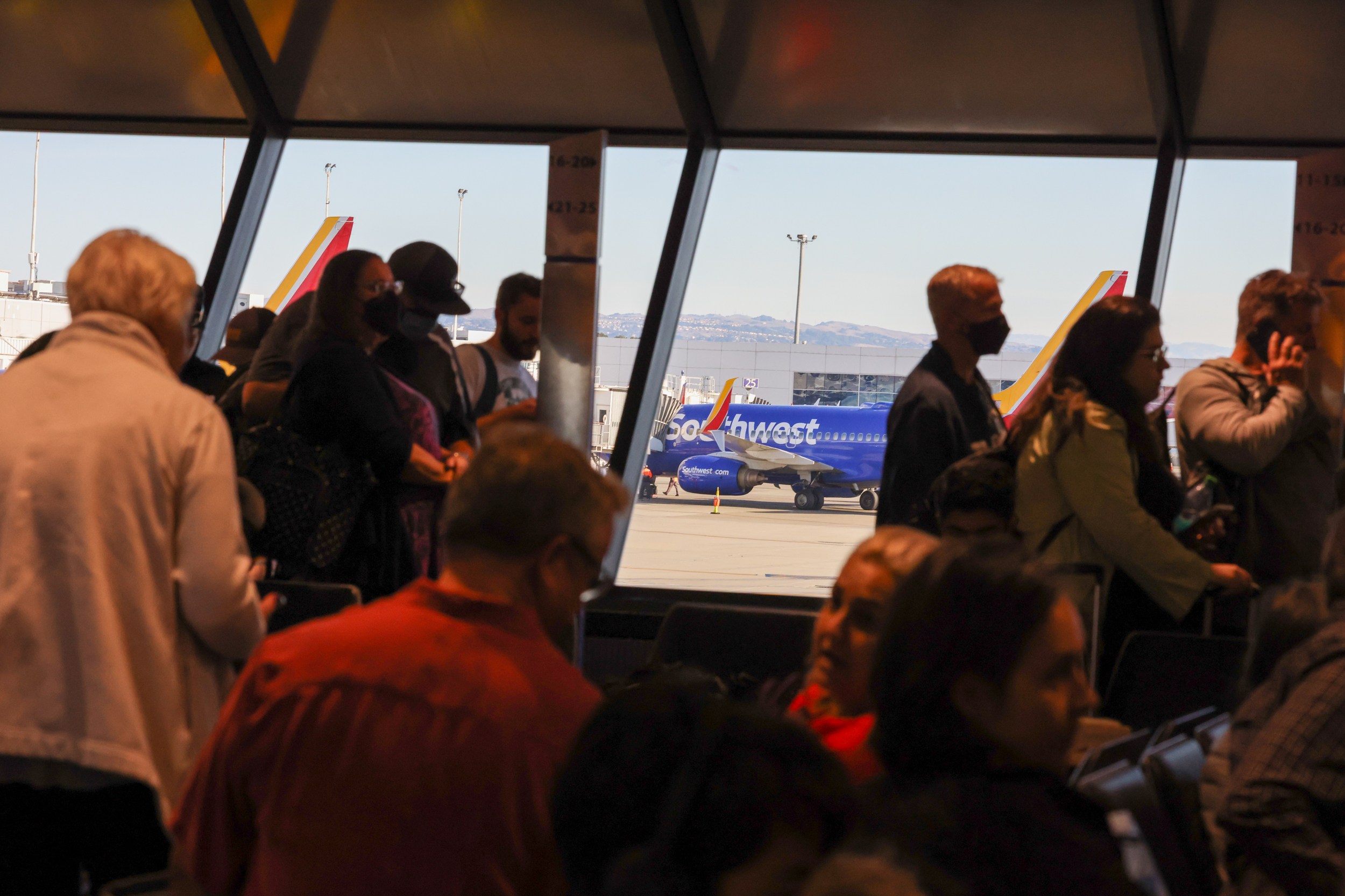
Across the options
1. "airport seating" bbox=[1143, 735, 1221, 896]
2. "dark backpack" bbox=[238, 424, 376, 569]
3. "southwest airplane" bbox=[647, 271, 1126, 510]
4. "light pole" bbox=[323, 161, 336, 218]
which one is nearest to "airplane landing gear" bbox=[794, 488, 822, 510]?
"southwest airplane" bbox=[647, 271, 1126, 510]

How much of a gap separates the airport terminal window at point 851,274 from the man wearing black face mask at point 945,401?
47.0 inches

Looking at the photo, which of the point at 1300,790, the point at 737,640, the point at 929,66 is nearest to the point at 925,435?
the point at 737,640

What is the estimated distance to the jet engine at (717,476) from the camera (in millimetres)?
5785

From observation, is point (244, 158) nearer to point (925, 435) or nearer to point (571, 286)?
point (571, 286)

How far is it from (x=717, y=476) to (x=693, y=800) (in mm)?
5937

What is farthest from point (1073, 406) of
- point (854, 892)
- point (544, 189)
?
point (544, 189)

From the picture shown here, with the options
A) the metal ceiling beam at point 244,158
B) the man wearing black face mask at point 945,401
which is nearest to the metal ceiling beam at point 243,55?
the metal ceiling beam at point 244,158

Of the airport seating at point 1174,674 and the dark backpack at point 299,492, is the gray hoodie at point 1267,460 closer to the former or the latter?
the airport seating at point 1174,674

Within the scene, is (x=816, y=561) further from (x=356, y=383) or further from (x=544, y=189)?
(x=356, y=383)

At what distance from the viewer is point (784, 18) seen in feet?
14.5

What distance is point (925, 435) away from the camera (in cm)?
294

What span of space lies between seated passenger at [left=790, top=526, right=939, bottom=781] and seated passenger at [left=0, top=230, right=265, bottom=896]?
2.77 ft

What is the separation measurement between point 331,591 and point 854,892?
6.69 ft

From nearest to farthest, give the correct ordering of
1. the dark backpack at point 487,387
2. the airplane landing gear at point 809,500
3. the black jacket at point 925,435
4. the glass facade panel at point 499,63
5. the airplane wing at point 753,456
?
the black jacket at point 925,435, the dark backpack at point 487,387, the glass facade panel at point 499,63, the airplane wing at point 753,456, the airplane landing gear at point 809,500
